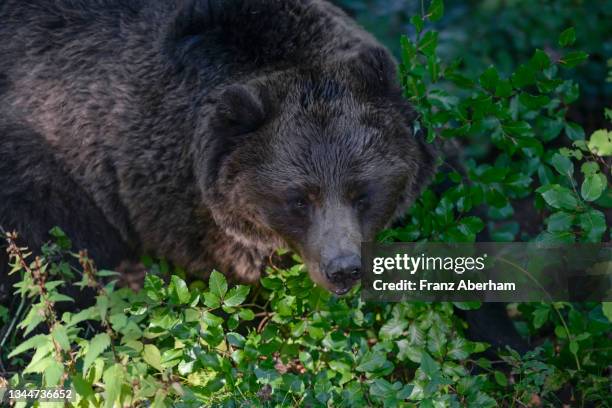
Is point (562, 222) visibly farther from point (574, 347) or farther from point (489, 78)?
point (489, 78)

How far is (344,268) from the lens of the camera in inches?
166

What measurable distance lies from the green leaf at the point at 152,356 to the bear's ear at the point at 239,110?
1.18 m

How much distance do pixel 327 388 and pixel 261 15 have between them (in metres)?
1.99

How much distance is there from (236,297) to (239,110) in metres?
0.93

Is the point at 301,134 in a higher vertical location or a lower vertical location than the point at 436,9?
lower

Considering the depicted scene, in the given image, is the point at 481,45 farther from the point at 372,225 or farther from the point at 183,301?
the point at 183,301

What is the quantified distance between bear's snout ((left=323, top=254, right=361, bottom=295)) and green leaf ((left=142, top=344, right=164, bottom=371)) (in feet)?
2.72

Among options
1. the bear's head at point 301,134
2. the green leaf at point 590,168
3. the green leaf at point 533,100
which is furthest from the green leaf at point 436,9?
the green leaf at point 590,168

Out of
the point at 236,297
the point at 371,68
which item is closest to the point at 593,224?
the point at 371,68

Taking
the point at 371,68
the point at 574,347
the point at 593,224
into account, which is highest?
the point at 371,68

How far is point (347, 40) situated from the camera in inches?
195

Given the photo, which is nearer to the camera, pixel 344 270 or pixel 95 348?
pixel 95 348

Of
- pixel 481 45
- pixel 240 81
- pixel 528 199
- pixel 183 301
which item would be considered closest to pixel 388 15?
pixel 481 45

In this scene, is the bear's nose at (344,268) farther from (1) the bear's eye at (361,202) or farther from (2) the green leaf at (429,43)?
(2) the green leaf at (429,43)
